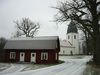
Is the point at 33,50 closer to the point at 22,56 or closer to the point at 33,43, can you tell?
the point at 33,43

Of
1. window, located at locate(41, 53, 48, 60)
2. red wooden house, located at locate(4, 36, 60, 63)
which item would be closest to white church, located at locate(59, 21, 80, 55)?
red wooden house, located at locate(4, 36, 60, 63)

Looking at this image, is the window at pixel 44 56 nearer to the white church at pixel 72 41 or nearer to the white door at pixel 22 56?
the white door at pixel 22 56

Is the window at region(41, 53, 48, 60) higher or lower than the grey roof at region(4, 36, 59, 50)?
lower

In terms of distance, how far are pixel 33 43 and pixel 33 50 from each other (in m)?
1.82

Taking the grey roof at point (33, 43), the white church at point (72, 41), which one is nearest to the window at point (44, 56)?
the grey roof at point (33, 43)

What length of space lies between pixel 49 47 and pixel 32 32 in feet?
94.7

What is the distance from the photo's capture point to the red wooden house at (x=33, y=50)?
112ft

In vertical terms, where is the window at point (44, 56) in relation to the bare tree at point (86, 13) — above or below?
below

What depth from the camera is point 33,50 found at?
115 ft

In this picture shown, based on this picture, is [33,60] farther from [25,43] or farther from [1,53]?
[1,53]

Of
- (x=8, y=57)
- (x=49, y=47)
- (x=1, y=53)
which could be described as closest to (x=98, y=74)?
(x=49, y=47)

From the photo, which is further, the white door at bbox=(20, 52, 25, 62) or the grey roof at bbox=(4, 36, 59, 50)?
the white door at bbox=(20, 52, 25, 62)

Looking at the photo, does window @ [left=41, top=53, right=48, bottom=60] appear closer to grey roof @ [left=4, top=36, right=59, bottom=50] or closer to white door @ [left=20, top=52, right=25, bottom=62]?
grey roof @ [left=4, top=36, right=59, bottom=50]

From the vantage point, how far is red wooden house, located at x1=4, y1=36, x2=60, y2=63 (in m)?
34.0
